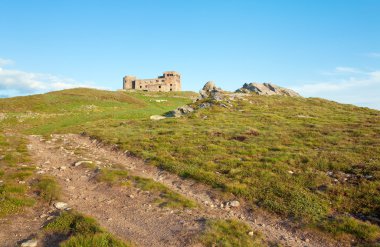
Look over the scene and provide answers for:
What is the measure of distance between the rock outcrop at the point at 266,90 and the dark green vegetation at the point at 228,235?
2181 inches

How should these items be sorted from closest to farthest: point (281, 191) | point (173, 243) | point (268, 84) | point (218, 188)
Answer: point (173, 243) < point (281, 191) < point (218, 188) < point (268, 84)

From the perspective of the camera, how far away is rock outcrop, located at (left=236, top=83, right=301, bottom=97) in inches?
2551

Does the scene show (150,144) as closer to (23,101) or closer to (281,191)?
(281,191)

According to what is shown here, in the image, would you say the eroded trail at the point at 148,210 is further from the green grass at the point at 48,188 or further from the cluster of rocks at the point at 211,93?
the cluster of rocks at the point at 211,93

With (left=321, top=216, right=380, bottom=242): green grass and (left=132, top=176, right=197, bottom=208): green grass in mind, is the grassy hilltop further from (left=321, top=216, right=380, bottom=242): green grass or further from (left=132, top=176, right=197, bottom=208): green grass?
(left=132, top=176, right=197, bottom=208): green grass

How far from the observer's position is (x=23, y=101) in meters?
62.1

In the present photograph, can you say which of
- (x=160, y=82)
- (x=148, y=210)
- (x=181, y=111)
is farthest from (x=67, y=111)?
(x=160, y=82)

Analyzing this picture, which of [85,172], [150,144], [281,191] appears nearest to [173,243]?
[281,191]

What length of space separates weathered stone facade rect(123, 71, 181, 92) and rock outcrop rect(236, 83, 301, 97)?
75285 mm

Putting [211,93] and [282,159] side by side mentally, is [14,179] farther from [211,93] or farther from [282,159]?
[211,93]

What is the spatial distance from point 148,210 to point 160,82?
137112 millimetres

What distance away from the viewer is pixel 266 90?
215 feet

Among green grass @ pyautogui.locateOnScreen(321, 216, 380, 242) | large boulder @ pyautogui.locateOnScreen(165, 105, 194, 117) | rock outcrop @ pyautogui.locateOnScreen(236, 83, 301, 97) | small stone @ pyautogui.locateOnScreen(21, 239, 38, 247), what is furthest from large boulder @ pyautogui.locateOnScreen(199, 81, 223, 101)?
small stone @ pyautogui.locateOnScreen(21, 239, 38, 247)

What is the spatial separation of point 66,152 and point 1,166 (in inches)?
211
